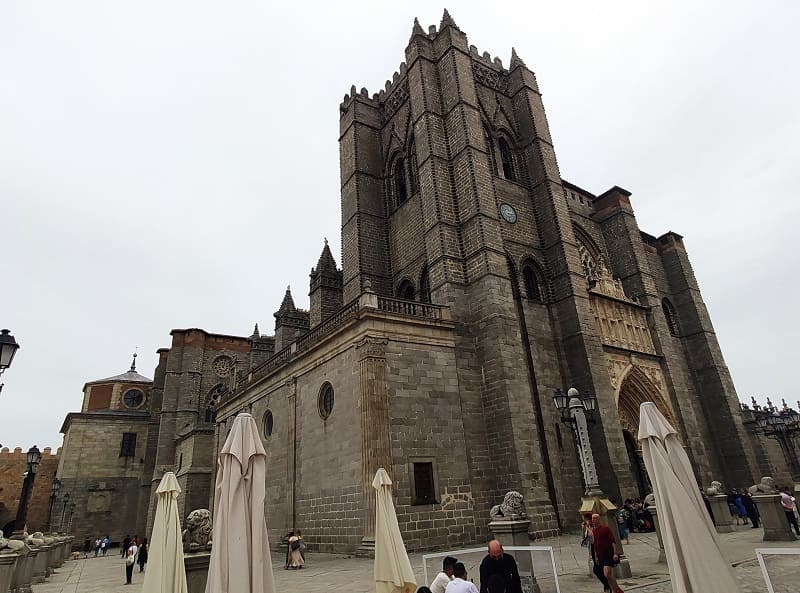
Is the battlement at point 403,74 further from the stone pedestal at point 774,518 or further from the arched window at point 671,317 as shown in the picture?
the stone pedestal at point 774,518

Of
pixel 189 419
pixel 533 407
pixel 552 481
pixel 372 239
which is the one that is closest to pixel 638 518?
pixel 552 481

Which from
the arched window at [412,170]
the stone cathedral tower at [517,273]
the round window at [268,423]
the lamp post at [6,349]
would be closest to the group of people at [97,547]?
the round window at [268,423]

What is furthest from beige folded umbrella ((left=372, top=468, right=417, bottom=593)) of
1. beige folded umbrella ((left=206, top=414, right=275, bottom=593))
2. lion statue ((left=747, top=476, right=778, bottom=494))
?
lion statue ((left=747, top=476, right=778, bottom=494))

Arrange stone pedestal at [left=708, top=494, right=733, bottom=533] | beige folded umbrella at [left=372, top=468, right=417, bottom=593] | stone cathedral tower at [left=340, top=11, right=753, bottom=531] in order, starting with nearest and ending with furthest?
beige folded umbrella at [left=372, top=468, right=417, bottom=593] → stone pedestal at [left=708, top=494, right=733, bottom=533] → stone cathedral tower at [left=340, top=11, right=753, bottom=531]

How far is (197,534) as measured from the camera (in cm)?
660

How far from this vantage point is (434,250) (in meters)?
18.8

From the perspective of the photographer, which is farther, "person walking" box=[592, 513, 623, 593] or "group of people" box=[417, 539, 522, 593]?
"person walking" box=[592, 513, 623, 593]

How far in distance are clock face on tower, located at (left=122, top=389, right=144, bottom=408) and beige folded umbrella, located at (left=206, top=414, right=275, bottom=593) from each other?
4076 centimetres

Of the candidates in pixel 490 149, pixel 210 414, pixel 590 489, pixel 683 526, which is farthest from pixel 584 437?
pixel 210 414

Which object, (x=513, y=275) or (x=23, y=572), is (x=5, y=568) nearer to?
(x=23, y=572)

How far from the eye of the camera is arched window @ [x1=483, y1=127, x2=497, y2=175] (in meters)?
22.1

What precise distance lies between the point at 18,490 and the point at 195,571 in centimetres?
4165

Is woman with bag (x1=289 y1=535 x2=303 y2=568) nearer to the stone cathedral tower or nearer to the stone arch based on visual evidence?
the stone cathedral tower

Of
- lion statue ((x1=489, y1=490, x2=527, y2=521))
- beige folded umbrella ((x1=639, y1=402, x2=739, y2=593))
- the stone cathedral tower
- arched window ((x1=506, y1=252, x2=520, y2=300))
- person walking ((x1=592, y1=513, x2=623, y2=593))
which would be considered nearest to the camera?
beige folded umbrella ((x1=639, y1=402, x2=739, y2=593))
